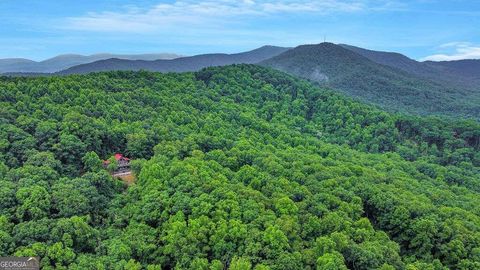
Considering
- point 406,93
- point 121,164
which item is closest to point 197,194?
point 121,164

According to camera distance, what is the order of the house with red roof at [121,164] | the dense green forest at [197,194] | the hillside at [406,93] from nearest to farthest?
the dense green forest at [197,194] → the house with red roof at [121,164] → the hillside at [406,93]

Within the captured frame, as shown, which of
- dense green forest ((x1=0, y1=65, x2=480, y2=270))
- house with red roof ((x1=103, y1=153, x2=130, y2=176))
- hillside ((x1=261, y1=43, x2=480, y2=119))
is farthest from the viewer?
hillside ((x1=261, y1=43, x2=480, y2=119))

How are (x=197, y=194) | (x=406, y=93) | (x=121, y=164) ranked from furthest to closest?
(x=406, y=93)
(x=121, y=164)
(x=197, y=194)

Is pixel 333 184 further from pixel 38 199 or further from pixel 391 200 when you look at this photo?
pixel 38 199

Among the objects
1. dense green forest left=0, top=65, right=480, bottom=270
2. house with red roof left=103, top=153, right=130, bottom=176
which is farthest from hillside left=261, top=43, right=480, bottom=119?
house with red roof left=103, top=153, right=130, bottom=176

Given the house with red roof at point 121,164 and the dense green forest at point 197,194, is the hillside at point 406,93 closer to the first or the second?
the dense green forest at point 197,194

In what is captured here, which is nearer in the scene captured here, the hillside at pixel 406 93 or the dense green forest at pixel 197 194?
the dense green forest at pixel 197 194

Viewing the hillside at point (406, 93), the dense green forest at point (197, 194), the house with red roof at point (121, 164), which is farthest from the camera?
the hillside at point (406, 93)

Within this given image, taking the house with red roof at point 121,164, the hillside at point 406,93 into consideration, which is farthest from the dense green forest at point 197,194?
the hillside at point 406,93

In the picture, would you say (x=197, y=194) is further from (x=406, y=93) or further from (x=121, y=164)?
(x=406, y=93)

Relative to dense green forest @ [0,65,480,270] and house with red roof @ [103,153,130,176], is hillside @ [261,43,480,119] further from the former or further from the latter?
house with red roof @ [103,153,130,176]
